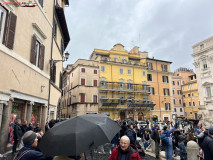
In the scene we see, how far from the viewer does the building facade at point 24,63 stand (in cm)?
674

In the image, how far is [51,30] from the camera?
41.3 feet

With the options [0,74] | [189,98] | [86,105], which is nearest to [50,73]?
[0,74]

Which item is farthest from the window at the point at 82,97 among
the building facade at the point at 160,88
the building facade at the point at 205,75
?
the building facade at the point at 205,75

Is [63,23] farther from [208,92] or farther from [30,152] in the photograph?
[208,92]

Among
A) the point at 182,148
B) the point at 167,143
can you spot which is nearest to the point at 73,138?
the point at 167,143

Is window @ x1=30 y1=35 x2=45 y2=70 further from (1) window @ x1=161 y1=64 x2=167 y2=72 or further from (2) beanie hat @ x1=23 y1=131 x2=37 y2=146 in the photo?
(1) window @ x1=161 y1=64 x2=167 y2=72

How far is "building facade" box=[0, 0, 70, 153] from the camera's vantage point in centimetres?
674

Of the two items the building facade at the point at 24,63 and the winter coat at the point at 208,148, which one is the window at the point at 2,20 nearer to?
the building facade at the point at 24,63

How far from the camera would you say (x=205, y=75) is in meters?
31.8

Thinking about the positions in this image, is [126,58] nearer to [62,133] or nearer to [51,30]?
[51,30]

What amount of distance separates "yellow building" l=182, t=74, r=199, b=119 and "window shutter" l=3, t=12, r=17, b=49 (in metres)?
54.9

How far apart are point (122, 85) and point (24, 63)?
26.0 meters

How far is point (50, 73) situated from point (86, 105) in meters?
17.2

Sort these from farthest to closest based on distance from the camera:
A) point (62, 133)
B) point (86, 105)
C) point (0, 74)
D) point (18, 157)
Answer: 1. point (86, 105)
2. point (0, 74)
3. point (62, 133)
4. point (18, 157)
